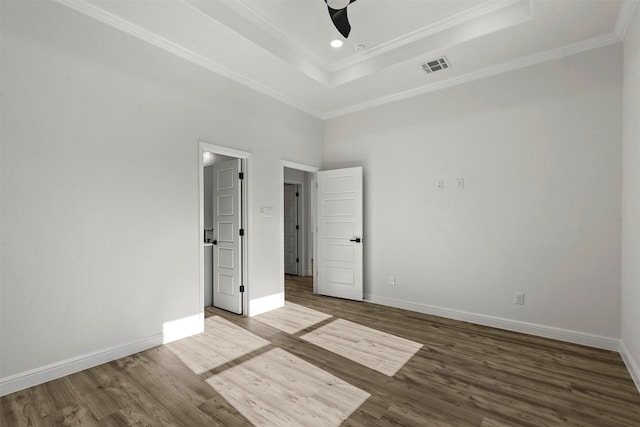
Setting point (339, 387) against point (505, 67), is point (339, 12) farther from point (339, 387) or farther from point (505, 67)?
point (339, 387)

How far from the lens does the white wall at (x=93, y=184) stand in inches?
98.3

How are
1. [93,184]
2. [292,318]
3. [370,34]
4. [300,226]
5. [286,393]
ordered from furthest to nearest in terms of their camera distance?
[300,226]
[292,318]
[370,34]
[93,184]
[286,393]

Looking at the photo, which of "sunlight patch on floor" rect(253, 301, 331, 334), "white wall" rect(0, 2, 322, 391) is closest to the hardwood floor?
"sunlight patch on floor" rect(253, 301, 331, 334)

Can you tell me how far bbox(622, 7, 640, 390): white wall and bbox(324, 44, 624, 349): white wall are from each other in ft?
0.63

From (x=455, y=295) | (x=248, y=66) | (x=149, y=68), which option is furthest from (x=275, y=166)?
(x=455, y=295)

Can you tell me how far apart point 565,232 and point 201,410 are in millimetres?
4010

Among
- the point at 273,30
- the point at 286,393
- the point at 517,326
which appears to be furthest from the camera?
the point at 517,326

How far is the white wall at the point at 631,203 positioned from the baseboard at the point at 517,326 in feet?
0.75

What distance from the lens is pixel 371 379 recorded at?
265 centimetres

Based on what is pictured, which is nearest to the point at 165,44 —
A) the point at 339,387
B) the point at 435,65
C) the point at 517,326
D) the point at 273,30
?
the point at 273,30

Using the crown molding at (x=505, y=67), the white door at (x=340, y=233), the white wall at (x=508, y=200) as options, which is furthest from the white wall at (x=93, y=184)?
Result: the white wall at (x=508, y=200)

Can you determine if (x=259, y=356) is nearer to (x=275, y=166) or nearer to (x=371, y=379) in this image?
(x=371, y=379)

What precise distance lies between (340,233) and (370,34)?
298 cm

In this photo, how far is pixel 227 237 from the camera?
4625 millimetres
